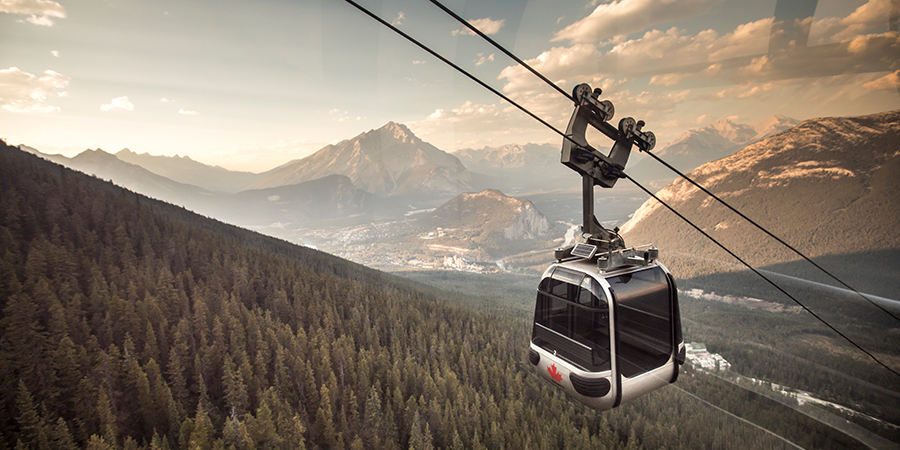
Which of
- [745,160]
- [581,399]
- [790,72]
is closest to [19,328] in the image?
[581,399]

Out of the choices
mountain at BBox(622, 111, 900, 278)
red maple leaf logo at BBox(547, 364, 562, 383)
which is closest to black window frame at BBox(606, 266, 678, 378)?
red maple leaf logo at BBox(547, 364, 562, 383)

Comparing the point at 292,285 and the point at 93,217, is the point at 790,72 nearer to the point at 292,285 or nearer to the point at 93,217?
the point at 292,285

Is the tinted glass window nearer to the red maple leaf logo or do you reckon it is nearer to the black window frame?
the black window frame

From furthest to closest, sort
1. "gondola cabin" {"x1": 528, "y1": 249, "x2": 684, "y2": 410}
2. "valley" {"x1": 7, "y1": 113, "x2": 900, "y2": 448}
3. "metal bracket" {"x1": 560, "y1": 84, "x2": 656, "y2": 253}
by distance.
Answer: "valley" {"x1": 7, "y1": 113, "x2": 900, "y2": 448}, "metal bracket" {"x1": 560, "y1": 84, "x2": 656, "y2": 253}, "gondola cabin" {"x1": 528, "y1": 249, "x2": 684, "y2": 410}

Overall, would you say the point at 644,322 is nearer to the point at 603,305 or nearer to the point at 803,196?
the point at 603,305

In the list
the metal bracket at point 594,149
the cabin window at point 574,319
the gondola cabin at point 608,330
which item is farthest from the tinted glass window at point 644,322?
the metal bracket at point 594,149

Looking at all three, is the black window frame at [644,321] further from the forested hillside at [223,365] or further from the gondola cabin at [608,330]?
the forested hillside at [223,365]
